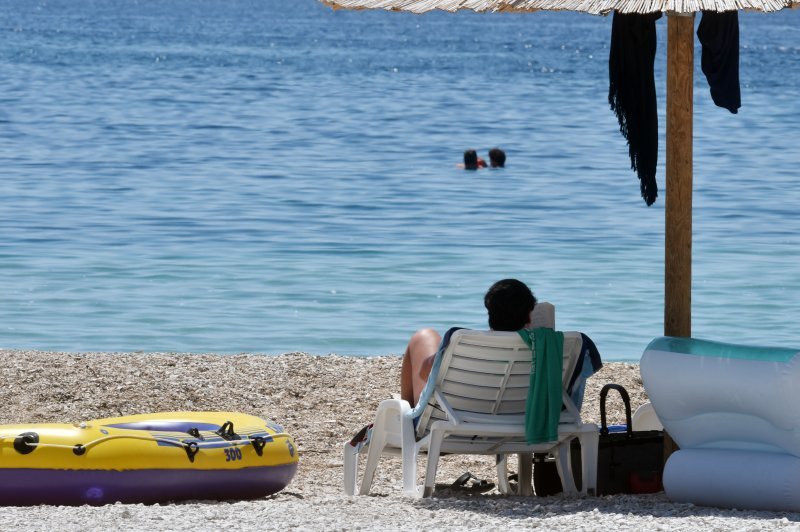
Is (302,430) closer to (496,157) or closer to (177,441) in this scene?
(177,441)

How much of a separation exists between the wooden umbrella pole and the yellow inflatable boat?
158 cm

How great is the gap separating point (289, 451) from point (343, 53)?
148 feet

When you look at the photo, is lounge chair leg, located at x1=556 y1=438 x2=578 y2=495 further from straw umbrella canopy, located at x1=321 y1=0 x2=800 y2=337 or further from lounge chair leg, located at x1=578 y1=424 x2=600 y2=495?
straw umbrella canopy, located at x1=321 y1=0 x2=800 y2=337

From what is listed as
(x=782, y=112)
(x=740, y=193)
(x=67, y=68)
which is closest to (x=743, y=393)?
(x=740, y=193)

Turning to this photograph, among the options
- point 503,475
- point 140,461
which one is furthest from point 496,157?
point 140,461

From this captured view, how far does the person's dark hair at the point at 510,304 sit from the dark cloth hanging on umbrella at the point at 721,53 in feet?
3.39

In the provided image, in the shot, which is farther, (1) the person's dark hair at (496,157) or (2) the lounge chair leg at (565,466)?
(1) the person's dark hair at (496,157)

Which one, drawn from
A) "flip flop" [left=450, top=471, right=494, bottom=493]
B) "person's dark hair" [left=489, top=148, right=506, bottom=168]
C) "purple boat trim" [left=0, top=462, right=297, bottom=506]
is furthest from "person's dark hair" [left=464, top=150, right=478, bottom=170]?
"purple boat trim" [left=0, top=462, right=297, bottom=506]

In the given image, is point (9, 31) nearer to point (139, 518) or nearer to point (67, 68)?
point (67, 68)

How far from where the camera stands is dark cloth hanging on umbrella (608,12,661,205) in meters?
5.37

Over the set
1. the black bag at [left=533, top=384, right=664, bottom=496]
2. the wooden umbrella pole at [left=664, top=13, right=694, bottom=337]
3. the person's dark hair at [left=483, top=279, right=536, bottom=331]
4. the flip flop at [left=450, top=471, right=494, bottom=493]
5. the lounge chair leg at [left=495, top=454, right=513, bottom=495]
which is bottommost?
the flip flop at [left=450, top=471, right=494, bottom=493]

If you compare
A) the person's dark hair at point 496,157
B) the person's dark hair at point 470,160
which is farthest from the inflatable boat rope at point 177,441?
the person's dark hair at point 496,157

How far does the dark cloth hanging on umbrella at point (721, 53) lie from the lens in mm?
5227

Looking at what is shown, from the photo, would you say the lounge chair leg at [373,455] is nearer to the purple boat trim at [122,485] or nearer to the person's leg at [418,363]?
the person's leg at [418,363]
